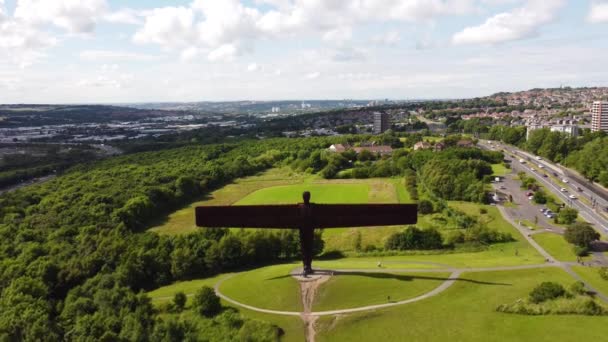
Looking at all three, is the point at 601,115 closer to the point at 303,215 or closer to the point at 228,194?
the point at 228,194

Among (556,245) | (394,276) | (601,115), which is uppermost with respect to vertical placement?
(601,115)

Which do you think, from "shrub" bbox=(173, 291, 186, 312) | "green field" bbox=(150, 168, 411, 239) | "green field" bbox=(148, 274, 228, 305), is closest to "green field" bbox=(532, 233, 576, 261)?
"green field" bbox=(150, 168, 411, 239)

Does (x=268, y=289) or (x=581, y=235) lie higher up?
(x=268, y=289)

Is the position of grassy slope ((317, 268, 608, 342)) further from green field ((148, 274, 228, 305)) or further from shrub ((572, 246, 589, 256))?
shrub ((572, 246, 589, 256))

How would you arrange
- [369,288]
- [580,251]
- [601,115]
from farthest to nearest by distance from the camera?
1. [601,115]
2. [580,251]
3. [369,288]

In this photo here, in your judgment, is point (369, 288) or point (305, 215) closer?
point (305, 215)

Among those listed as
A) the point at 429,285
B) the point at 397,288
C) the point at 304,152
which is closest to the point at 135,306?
the point at 397,288

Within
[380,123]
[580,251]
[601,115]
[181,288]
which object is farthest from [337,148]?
[601,115]
